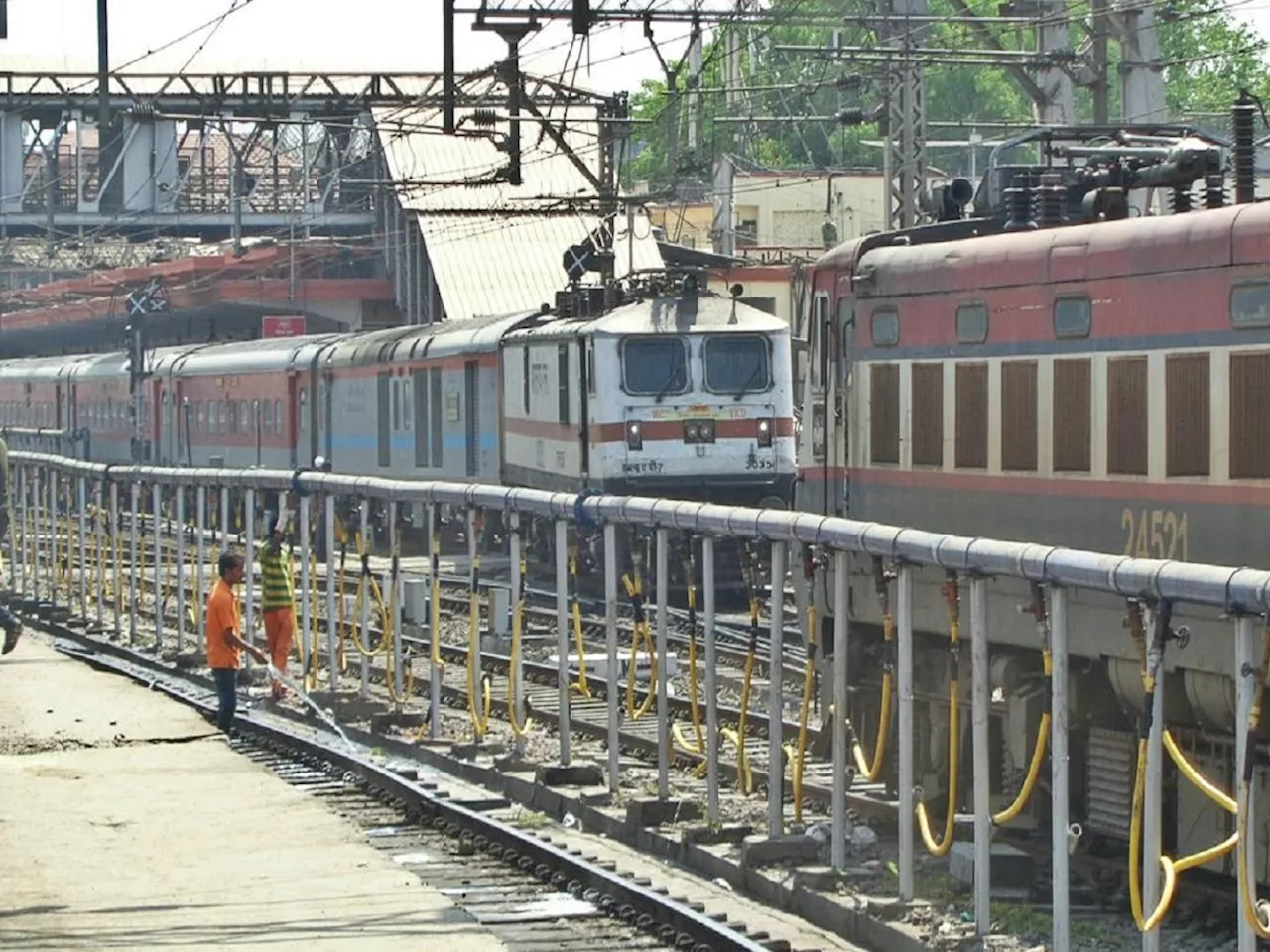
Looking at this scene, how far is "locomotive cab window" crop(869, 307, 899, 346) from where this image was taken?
13977mm

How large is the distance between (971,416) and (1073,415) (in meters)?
1.06

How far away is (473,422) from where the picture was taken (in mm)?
33594

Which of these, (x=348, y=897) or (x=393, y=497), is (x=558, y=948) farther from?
(x=393, y=497)

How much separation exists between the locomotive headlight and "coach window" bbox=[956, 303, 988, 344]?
15354 millimetres

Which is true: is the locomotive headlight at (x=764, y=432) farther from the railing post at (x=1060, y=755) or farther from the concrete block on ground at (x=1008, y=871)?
the railing post at (x=1060, y=755)

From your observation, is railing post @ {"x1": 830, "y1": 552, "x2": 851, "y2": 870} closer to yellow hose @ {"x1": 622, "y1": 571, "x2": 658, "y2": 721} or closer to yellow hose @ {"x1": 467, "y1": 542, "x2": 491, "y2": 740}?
yellow hose @ {"x1": 622, "y1": 571, "x2": 658, "y2": 721}

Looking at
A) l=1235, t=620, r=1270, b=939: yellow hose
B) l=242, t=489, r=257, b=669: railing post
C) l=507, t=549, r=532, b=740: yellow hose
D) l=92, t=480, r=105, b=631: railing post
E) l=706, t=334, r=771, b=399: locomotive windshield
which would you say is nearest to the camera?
l=1235, t=620, r=1270, b=939: yellow hose

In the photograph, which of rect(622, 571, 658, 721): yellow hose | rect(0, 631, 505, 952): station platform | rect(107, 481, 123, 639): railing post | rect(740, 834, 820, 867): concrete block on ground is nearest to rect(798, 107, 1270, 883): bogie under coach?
→ rect(622, 571, 658, 721): yellow hose

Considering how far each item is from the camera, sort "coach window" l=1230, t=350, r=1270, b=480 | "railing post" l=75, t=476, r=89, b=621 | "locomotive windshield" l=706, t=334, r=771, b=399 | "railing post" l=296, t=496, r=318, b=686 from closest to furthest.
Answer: "coach window" l=1230, t=350, r=1270, b=480
"railing post" l=296, t=496, r=318, b=686
"railing post" l=75, t=476, r=89, b=621
"locomotive windshield" l=706, t=334, r=771, b=399

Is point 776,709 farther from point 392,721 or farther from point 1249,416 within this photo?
point 392,721

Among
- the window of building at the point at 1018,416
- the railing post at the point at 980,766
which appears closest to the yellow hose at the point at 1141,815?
the railing post at the point at 980,766

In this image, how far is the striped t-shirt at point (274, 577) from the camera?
19484 mm

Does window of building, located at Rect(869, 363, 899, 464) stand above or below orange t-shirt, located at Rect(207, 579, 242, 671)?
above

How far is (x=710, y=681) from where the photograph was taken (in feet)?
39.3
